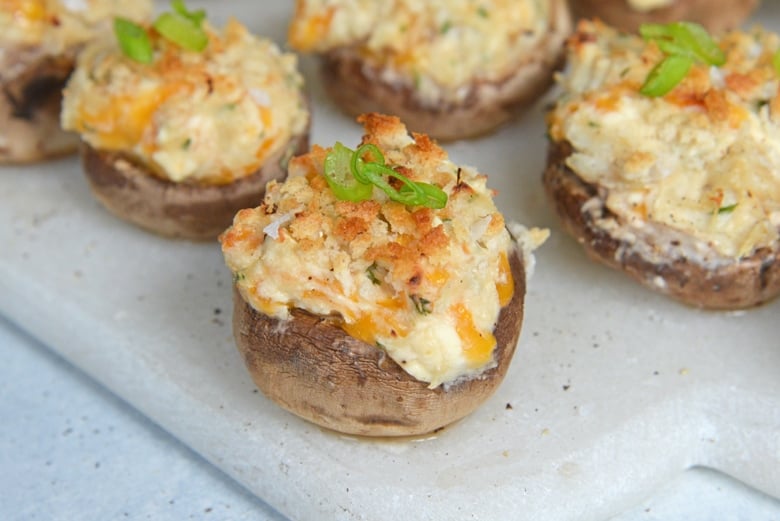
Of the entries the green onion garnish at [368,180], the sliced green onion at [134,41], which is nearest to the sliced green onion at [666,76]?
the green onion garnish at [368,180]

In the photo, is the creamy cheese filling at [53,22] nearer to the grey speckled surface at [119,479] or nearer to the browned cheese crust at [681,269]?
the grey speckled surface at [119,479]

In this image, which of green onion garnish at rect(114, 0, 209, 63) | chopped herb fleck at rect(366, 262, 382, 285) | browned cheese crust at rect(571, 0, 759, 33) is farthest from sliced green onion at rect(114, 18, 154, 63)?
browned cheese crust at rect(571, 0, 759, 33)

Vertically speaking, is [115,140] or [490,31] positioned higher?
[490,31]

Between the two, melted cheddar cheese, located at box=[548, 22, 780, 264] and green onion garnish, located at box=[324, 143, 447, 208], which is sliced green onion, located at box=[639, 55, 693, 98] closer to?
melted cheddar cheese, located at box=[548, 22, 780, 264]

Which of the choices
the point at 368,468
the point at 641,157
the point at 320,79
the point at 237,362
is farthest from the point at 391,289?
the point at 320,79

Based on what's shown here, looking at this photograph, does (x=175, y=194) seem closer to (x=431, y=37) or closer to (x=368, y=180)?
(x=368, y=180)

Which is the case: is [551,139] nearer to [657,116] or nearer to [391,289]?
[657,116]
